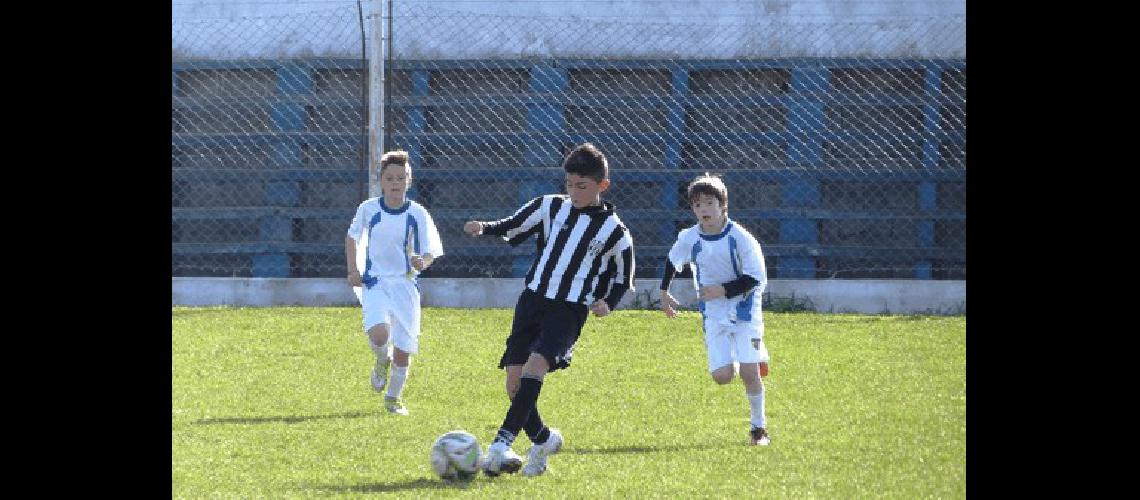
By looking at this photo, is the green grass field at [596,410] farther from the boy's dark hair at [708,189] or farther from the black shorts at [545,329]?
the boy's dark hair at [708,189]

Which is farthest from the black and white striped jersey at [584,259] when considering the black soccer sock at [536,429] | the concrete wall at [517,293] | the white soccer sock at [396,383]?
the concrete wall at [517,293]

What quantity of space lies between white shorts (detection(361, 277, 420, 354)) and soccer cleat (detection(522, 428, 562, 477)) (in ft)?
7.64

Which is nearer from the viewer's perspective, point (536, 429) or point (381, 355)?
point (536, 429)

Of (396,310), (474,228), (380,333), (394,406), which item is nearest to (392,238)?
(396,310)

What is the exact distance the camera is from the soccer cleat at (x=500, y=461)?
265 inches

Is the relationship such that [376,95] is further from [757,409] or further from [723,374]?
[757,409]

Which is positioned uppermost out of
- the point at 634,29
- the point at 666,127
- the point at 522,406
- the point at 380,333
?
the point at 634,29

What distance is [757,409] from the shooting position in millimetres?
8008

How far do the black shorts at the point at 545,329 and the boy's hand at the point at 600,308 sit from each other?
16 cm

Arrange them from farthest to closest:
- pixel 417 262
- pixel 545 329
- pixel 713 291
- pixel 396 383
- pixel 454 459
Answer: pixel 396 383 → pixel 417 262 → pixel 713 291 → pixel 545 329 → pixel 454 459

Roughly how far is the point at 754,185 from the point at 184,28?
5.32 m

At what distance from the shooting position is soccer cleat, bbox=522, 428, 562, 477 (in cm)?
682

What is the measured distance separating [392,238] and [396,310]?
0.41 m
